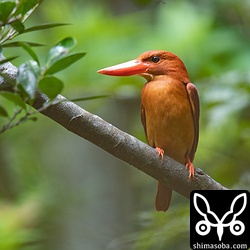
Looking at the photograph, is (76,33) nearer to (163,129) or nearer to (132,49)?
(132,49)

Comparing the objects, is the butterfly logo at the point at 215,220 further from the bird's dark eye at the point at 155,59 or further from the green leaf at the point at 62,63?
the green leaf at the point at 62,63

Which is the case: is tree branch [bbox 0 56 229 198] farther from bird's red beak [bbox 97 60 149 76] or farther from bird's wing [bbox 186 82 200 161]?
bird's wing [bbox 186 82 200 161]

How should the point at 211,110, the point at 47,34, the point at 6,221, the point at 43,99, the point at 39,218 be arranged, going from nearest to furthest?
1. the point at 43,99
2. the point at 211,110
3. the point at 6,221
4. the point at 39,218
5. the point at 47,34

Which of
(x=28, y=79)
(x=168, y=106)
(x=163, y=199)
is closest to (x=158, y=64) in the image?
(x=168, y=106)

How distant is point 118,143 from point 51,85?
0.51 metres

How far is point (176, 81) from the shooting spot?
2498mm

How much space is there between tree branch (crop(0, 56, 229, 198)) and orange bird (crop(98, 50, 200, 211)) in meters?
0.17

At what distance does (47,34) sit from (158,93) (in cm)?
225

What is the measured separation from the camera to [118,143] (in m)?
1.92

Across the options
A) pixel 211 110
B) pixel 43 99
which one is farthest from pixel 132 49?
pixel 43 99

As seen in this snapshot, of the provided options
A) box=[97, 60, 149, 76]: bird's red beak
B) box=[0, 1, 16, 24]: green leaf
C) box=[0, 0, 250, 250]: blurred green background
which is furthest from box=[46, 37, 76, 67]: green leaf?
box=[0, 0, 250, 250]: blurred green background

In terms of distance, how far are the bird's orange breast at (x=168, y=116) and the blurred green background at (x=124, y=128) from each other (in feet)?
1.25

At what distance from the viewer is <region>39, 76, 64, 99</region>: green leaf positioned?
4.68 feet

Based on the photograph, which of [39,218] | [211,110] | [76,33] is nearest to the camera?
[211,110]
